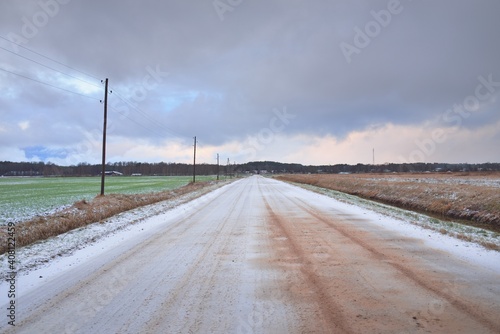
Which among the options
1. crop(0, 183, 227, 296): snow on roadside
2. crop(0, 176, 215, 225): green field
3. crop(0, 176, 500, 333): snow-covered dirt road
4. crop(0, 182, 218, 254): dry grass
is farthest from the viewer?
crop(0, 176, 215, 225): green field

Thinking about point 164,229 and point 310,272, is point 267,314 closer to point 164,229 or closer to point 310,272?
point 310,272

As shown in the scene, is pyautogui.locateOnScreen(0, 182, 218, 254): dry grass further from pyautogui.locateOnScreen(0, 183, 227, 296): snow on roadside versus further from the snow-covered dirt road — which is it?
the snow-covered dirt road

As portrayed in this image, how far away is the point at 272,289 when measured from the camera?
16.7 feet

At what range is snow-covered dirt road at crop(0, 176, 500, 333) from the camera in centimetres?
390

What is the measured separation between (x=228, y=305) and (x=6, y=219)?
16109mm

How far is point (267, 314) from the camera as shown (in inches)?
163

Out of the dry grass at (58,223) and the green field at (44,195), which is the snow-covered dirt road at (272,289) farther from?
the green field at (44,195)

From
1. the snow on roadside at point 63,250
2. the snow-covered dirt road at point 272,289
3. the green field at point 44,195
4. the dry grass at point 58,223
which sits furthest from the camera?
the green field at point 44,195

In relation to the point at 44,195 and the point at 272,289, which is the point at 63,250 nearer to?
the point at 272,289

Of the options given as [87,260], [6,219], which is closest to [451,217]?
[87,260]

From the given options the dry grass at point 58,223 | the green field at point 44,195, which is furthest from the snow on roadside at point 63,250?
the green field at point 44,195

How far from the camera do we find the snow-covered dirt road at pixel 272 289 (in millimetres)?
3898

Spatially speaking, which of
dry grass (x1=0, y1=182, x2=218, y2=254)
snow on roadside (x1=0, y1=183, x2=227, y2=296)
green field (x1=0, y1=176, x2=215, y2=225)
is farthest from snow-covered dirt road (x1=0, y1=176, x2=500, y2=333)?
green field (x1=0, y1=176, x2=215, y2=225)

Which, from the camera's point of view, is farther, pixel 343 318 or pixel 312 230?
pixel 312 230
